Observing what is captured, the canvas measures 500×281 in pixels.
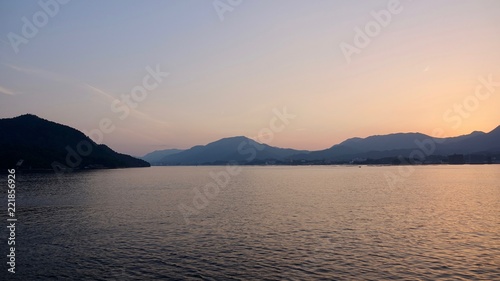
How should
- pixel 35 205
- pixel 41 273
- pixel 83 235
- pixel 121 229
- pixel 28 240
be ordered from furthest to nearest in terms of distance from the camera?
1. pixel 35 205
2. pixel 121 229
3. pixel 83 235
4. pixel 28 240
5. pixel 41 273

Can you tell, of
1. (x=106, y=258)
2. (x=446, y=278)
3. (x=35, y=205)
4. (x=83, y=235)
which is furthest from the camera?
(x=35, y=205)

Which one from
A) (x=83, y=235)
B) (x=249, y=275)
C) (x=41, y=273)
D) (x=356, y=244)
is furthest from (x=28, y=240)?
(x=356, y=244)

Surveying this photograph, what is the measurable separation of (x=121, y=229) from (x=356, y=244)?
35.8 meters

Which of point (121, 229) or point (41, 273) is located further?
point (121, 229)

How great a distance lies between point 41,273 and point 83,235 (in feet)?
56.2

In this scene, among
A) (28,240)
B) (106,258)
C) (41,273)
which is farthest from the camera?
(28,240)

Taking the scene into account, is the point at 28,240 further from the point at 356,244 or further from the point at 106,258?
the point at 356,244

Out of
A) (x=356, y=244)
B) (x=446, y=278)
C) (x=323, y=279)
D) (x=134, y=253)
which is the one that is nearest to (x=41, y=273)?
(x=134, y=253)

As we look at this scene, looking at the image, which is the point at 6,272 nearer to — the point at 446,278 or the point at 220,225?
the point at 220,225

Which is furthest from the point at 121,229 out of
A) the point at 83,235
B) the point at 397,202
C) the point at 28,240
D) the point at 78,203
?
the point at 397,202

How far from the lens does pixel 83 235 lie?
50969mm

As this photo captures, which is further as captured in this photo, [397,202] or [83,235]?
[397,202]

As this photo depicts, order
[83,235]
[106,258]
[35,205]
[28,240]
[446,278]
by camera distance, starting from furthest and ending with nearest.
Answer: [35,205] → [83,235] → [28,240] → [106,258] → [446,278]

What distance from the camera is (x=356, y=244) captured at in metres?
44.6
